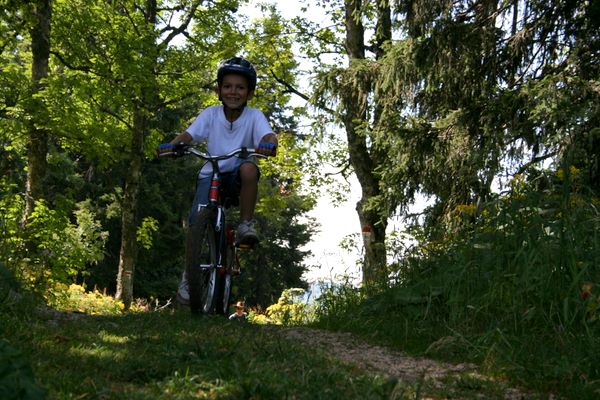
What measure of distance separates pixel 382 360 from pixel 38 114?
410 inches

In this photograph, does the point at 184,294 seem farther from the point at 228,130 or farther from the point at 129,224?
the point at 129,224

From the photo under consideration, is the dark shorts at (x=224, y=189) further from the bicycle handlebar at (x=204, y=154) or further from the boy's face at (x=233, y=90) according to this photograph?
the boy's face at (x=233, y=90)

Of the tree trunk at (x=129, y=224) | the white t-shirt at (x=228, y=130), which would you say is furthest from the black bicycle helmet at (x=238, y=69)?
the tree trunk at (x=129, y=224)

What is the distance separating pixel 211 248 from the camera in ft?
18.2

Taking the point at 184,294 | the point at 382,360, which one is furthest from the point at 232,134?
the point at 382,360

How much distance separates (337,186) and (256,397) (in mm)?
21456

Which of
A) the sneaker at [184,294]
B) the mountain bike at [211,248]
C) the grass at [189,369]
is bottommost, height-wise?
the grass at [189,369]

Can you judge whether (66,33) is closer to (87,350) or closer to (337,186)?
(337,186)

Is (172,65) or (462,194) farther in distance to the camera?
(172,65)

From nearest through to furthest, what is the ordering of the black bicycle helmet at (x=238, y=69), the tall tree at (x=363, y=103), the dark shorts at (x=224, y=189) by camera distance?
the dark shorts at (x=224, y=189)
the black bicycle helmet at (x=238, y=69)
the tall tree at (x=363, y=103)

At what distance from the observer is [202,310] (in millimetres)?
5461

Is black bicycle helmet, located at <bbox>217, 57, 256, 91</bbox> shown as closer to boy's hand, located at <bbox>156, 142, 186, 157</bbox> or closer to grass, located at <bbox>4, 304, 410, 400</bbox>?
boy's hand, located at <bbox>156, 142, 186, 157</bbox>

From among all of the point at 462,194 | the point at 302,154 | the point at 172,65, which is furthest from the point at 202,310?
the point at 302,154

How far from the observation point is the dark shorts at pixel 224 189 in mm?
5593
